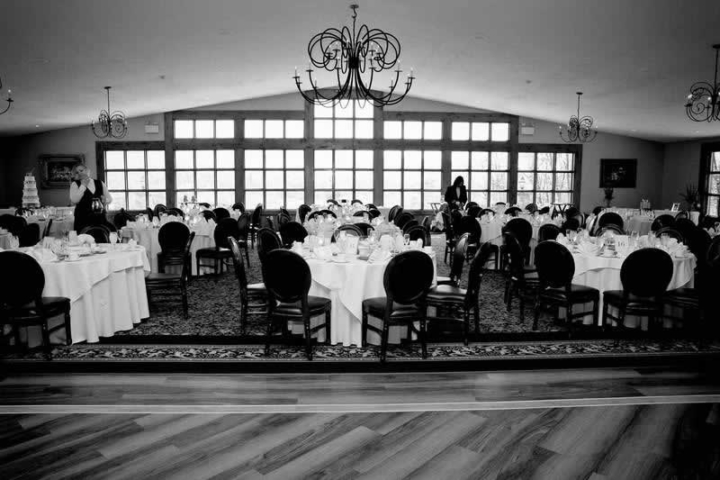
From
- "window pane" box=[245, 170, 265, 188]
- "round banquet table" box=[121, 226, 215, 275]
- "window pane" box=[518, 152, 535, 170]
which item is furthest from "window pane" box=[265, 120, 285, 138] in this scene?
"round banquet table" box=[121, 226, 215, 275]

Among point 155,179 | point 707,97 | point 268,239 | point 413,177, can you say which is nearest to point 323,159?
point 413,177

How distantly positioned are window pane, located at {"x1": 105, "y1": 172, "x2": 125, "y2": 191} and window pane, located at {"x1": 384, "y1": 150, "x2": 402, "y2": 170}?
23.2 feet

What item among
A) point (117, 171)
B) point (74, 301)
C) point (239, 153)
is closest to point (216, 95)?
point (239, 153)

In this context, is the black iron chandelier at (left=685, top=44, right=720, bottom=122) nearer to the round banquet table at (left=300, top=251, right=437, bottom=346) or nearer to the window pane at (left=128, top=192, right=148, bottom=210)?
the round banquet table at (left=300, top=251, right=437, bottom=346)

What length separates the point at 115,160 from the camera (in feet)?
50.3

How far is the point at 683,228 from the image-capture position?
315 inches

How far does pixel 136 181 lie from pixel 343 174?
5.55 meters

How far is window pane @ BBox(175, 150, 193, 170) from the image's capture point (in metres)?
15.5

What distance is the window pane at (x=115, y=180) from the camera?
15.3 metres

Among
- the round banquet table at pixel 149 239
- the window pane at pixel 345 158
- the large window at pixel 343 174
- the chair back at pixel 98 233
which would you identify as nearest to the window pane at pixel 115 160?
the large window at pixel 343 174

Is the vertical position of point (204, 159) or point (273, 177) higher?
point (204, 159)

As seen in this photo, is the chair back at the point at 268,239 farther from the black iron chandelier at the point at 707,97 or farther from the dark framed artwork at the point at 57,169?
the dark framed artwork at the point at 57,169

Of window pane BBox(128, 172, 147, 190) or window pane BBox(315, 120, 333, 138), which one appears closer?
window pane BBox(128, 172, 147, 190)

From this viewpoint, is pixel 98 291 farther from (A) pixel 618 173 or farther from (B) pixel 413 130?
(A) pixel 618 173
